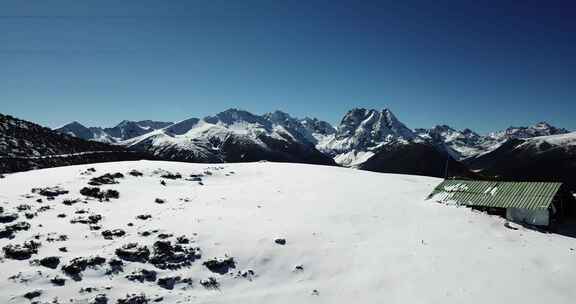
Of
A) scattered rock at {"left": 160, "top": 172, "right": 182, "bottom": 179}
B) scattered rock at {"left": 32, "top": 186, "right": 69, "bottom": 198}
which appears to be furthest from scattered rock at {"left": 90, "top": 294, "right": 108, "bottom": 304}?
scattered rock at {"left": 160, "top": 172, "right": 182, "bottom": 179}

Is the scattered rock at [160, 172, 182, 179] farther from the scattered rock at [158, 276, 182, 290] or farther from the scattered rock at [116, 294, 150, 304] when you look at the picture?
the scattered rock at [116, 294, 150, 304]

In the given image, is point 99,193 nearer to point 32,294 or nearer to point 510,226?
point 32,294

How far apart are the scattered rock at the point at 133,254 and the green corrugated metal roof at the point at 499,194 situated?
96.5ft

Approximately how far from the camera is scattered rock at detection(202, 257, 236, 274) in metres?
22.5

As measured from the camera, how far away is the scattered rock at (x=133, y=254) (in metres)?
22.4

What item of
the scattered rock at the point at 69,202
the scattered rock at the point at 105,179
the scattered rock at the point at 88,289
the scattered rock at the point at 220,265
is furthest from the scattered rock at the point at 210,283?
the scattered rock at the point at 105,179

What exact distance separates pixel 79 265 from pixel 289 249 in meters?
11.9

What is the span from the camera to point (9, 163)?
8794cm

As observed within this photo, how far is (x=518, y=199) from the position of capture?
1382 inches

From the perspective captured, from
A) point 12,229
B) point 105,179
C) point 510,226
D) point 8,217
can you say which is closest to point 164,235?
point 12,229

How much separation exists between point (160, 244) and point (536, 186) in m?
32.8

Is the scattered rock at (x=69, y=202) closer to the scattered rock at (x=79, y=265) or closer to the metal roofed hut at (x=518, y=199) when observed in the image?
the scattered rock at (x=79, y=265)

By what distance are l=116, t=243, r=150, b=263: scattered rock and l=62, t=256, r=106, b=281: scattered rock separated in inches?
40.6

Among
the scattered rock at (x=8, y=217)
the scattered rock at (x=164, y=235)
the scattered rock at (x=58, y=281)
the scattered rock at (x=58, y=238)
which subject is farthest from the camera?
the scattered rock at (x=8, y=217)
